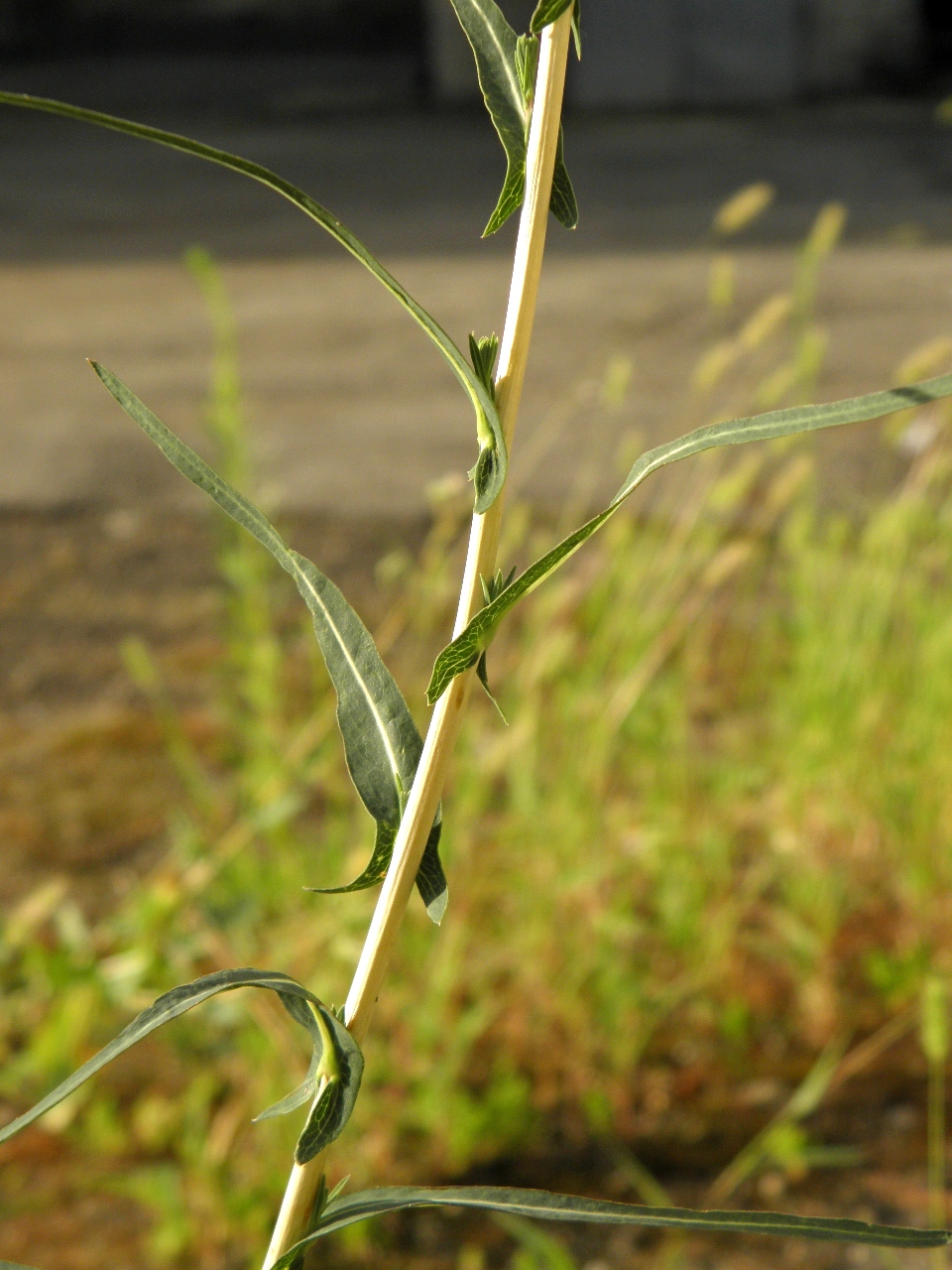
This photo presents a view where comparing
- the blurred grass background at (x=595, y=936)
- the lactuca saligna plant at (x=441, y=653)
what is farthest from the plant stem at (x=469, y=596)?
the blurred grass background at (x=595, y=936)

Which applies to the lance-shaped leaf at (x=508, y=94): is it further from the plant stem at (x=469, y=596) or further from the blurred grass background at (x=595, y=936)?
the blurred grass background at (x=595, y=936)

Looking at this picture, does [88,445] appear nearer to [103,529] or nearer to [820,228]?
[103,529]

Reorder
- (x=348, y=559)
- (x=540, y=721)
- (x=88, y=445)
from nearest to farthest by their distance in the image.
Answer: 1. (x=540, y=721)
2. (x=348, y=559)
3. (x=88, y=445)

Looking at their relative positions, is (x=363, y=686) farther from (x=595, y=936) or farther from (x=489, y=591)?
(x=595, y=936)

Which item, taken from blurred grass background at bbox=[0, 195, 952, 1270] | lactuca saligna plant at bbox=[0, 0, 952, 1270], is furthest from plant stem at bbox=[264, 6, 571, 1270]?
blurred grass background at bbox=[0, 195, 952, 1270]

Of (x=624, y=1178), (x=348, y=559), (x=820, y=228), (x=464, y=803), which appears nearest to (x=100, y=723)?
(x=348, y=559)

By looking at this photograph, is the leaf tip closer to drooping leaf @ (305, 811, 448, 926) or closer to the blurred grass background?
drooping leaf @ (305, 811, 448, 926)
